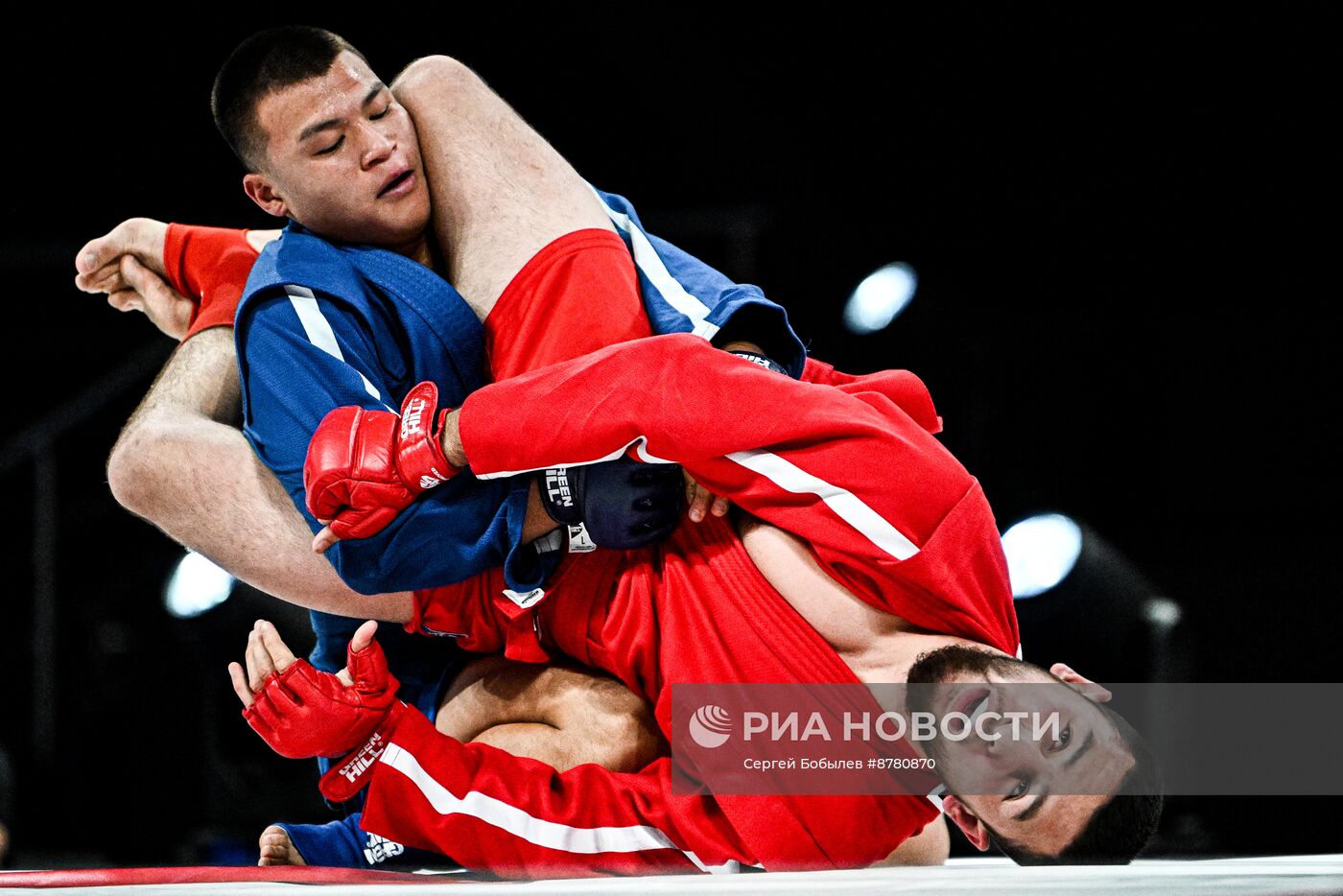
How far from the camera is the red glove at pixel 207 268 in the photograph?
67.2 inches

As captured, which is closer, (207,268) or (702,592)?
(702,592)

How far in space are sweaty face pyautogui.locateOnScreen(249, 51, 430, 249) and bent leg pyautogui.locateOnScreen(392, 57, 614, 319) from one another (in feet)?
0.14

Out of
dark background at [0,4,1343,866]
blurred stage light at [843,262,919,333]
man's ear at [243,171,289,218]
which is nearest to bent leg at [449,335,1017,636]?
man's ear at [243,171,289,218]

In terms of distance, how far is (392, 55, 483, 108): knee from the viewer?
62.5 inches

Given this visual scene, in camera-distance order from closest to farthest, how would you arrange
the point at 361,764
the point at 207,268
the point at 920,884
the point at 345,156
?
1. the point at 920,884
2. the point at 361,764
3. the point at 345,156
4. the point at 207,268

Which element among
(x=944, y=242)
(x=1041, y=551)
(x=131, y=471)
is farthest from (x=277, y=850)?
(x=944, y=242)

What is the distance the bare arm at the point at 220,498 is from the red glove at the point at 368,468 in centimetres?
21

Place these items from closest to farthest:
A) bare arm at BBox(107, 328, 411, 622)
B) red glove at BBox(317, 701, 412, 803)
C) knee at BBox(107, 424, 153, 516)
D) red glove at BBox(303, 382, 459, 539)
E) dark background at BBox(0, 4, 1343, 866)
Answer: red glove at BBox(303, 382, 459, 539) < red glove at BBox(317, 701, 412, 803) < bare arm at BBox(107, 328, 411, 622) < knee at BBox(107, 424, 153, 516) < dark background at BBox(0, 4, 1343, 866)

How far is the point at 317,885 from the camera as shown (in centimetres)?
104

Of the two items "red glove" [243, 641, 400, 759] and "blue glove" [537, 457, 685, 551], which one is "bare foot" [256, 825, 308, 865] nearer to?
"red glove" [243, 641, 400, 759]

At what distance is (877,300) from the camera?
3.06m

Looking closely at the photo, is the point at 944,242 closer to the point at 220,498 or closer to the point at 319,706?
the point at 220,498

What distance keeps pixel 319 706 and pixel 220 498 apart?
35cm

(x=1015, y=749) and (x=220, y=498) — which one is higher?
(x=220, y=498)
